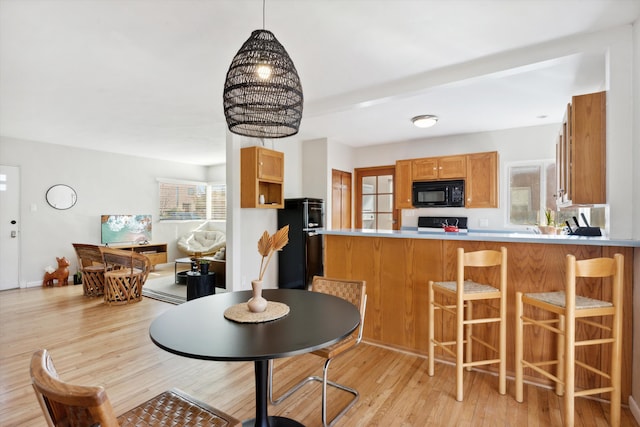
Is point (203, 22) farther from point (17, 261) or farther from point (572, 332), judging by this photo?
point (17, 261)

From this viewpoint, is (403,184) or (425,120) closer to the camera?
(425,120)

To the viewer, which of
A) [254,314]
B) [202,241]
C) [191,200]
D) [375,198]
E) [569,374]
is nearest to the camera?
[254,314]

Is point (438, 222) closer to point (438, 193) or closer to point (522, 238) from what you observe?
point (438, 193)

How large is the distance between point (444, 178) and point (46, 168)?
6.86 metres

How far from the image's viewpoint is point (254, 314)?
1588 millimetres

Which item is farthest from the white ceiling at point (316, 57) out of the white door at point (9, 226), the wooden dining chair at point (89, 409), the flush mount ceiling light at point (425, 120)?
the wooden dining chair at point (89, 409)

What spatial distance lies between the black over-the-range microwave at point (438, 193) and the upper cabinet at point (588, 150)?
269 centimetres

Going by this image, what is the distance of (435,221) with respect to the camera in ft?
18.1

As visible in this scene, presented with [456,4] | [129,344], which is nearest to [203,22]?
[456,4]

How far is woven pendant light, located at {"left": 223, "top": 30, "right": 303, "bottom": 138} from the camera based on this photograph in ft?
5.34

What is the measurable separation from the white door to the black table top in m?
5.57

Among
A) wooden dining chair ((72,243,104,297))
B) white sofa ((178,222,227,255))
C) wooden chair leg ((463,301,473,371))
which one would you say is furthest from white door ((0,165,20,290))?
wooden chair leg ((463,301,473,371))

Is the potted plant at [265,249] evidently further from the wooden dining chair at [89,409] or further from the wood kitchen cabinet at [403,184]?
the wood kitchen cabinet at [403,184]

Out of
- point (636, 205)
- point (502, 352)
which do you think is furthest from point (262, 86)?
point (636, 205)
